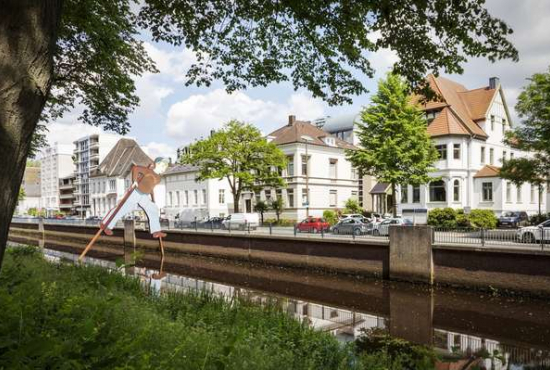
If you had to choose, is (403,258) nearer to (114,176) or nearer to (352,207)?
(352,207)

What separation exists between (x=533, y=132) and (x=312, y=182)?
27160 mm

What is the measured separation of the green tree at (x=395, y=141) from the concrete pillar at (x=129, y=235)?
66.3ft

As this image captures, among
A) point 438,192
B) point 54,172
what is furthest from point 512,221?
point 54,172

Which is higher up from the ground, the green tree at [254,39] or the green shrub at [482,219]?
the green tree at [254,39]

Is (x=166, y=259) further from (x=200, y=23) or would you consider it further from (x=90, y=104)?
(x=200, y=23)

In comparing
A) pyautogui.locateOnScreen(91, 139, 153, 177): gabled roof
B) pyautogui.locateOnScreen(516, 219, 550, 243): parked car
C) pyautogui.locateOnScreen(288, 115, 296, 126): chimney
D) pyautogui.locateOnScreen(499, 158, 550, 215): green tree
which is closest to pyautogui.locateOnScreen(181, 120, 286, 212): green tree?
pyautogui.locateOnScreen(288, 115, 296, 126): chimney

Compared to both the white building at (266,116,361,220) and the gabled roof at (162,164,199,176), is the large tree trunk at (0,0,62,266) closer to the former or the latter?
the white building at (266,116,361,220)

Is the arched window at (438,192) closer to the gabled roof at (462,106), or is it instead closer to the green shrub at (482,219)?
the gabled roof at (462,106)

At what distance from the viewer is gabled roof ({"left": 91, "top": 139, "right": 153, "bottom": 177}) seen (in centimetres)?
8481

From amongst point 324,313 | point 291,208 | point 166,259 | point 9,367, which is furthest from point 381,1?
point 291,208

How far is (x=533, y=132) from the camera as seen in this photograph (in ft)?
82.7

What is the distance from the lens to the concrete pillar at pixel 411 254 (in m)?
19.7

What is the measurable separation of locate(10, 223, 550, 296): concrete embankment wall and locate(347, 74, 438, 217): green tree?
1221cm

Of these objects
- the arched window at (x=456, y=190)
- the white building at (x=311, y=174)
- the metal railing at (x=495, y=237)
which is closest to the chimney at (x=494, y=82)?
the arched window at (x=456, y=190)
